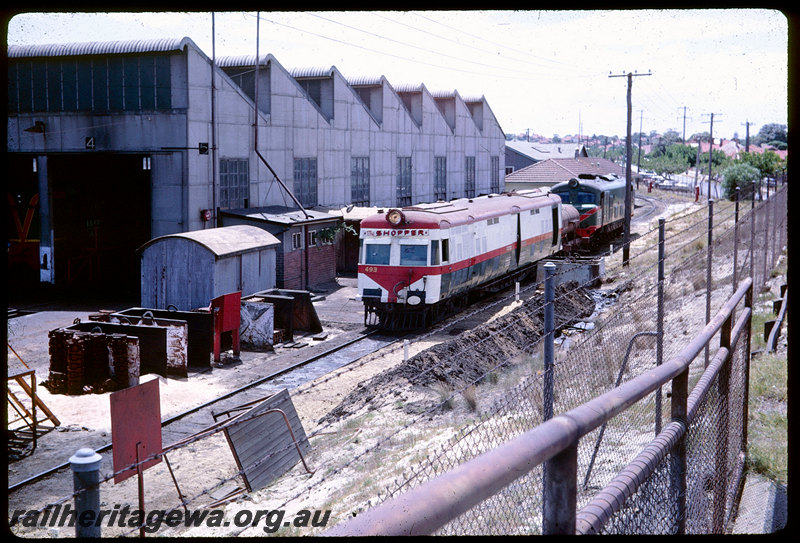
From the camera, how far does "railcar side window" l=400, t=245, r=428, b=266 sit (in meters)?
22.1

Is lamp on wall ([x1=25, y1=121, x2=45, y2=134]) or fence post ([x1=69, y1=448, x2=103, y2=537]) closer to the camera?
fence post ([x1=69, y1=448, x2=103, y2=537])

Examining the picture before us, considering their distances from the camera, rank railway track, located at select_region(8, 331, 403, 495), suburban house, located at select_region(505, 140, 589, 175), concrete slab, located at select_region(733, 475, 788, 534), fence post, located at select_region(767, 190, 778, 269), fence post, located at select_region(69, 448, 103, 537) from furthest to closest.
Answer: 1. suburban house, located at select_region(505, 140, 589, 175)
2. fence post, located at select_region(767, 190, 778, 269)
3. railway track, located at select_region(8, 331, 403, 495)
4. concrete slab, located at select_region(733, 475, 788, 534)
5. fence post, located at select_region(69, 448, 103, 537)

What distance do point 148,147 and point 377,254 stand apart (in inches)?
430

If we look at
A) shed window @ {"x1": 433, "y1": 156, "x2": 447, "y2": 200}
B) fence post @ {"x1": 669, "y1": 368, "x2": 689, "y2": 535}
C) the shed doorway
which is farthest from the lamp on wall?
fence post @ {"x1": 669, "y1": 368, "x2": 689, "y2": 535}

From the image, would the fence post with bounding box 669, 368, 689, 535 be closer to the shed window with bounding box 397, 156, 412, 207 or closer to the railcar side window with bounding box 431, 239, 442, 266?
the railcar side window with bounding box 431, 239, 442, 266

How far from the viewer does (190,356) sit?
63.1 feet

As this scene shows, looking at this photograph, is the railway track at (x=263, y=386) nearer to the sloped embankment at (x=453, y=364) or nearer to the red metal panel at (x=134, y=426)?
the red metal panel at (x=134, y=426)

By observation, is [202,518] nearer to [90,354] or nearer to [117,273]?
[90,354]

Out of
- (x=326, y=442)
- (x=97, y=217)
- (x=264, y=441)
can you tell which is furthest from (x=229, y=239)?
(x=264, y=441)

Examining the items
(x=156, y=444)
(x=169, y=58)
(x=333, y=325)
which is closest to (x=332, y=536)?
(x=156, y=444)

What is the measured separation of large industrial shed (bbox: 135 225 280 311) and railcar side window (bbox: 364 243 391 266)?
4113 mm

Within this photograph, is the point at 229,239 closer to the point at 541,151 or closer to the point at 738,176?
the point at 738,176

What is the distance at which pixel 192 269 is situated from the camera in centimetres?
2344

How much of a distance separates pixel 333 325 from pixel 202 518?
1481cm
